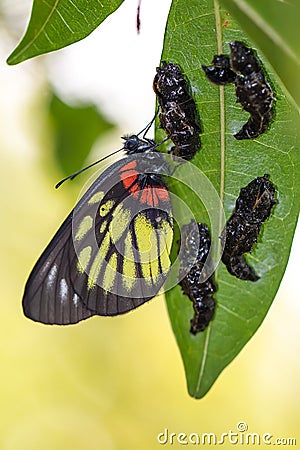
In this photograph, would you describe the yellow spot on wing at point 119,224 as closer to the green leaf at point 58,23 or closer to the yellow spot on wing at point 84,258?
the yellow spot on wing at point 84,258

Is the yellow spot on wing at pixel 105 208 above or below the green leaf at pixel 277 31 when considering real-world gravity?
below

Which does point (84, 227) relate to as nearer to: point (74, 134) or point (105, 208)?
point (105, 208)

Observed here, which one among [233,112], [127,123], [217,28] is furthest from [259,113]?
[127,123]

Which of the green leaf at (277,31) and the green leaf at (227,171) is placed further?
the green leaf at (227,171)

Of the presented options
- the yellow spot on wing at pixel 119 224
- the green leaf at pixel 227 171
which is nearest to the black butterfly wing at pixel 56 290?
the yellow spot on wing at pixel 119 224

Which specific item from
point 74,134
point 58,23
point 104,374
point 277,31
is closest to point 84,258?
point 58,23

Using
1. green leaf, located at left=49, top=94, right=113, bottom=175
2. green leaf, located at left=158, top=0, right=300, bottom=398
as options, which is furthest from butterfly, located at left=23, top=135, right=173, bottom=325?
green leaf, located at left=49, top=94, right=113, bottom=175

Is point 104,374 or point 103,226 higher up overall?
point 103,226

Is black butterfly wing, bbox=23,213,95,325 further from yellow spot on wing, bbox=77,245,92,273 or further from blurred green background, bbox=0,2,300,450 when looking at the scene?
blurred green background, bbox=0,2,300,450
